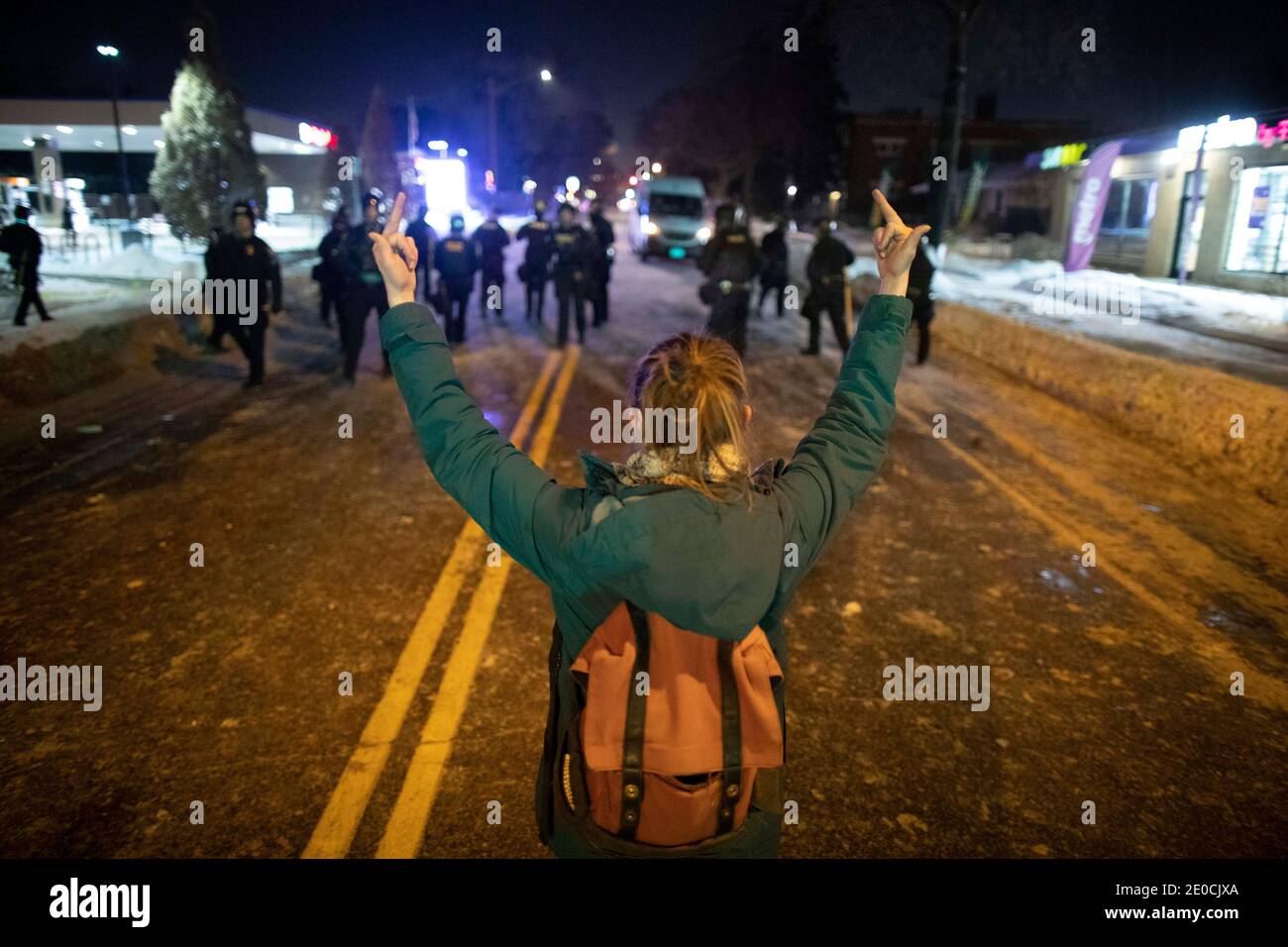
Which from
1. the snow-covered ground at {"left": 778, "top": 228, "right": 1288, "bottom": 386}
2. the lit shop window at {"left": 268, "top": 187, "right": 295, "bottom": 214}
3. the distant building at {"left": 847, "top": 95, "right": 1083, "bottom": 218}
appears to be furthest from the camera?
the distant building at {"left": 847, "top": 95, "right": 1083, "bottom": 218}

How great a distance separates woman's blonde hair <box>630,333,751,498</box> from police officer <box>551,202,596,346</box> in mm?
12017

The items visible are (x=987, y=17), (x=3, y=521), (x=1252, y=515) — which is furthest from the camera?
(x=987, y=17)

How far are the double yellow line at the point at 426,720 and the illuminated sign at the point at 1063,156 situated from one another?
23.9 metres

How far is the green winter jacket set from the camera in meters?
1.50

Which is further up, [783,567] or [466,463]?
[466,463]

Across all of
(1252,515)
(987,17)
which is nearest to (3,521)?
(1252,515)

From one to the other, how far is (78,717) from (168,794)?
849 mm

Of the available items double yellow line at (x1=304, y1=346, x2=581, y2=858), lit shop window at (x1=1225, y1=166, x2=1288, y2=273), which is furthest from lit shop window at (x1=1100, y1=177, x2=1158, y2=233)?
double yellow line at (x1=304, y1=346, x2=581, y2=858)

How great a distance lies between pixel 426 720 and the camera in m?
3.78

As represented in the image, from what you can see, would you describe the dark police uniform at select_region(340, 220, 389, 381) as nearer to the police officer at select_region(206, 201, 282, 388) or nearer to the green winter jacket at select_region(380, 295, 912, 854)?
the police officer at select_region(206, 201, 282, 388)

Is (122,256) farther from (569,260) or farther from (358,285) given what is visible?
(358,285)

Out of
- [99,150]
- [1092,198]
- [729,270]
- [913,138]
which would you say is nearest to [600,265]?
[729,270]

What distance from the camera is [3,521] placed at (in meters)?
6.01
